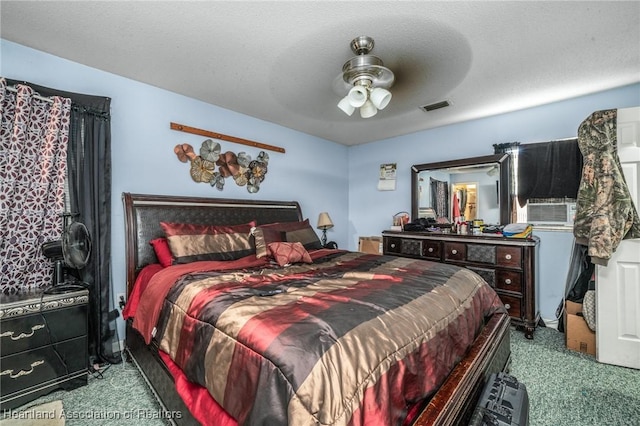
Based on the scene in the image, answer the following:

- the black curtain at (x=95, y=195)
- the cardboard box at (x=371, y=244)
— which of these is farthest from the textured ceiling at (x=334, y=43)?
the cardboard box at (x=371, y=244)

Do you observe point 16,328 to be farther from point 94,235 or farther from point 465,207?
point 465,207

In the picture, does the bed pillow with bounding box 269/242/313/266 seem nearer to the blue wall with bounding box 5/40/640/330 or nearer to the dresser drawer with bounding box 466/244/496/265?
the blue wall with bounding box 5/40/640/330

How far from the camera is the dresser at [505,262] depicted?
2.80 meters

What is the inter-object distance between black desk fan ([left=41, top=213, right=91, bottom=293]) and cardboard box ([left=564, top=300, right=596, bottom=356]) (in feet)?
13.2

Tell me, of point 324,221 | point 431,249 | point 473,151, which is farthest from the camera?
point 324,221

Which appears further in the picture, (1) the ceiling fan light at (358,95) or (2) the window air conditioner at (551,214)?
(2) the window air conditioner at (551,214)

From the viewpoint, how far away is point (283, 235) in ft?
9.71

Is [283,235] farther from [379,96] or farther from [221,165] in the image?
[379,96]

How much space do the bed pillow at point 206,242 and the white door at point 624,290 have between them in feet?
10.1

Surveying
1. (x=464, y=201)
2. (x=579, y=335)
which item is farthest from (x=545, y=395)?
(x=464, y=201)

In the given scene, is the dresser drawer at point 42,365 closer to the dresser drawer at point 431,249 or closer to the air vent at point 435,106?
the dresser drawer at point 431,249

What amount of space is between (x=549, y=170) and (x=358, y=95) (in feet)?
8.43

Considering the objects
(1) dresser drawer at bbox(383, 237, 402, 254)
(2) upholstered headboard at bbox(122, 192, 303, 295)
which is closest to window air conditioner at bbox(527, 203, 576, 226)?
(1) dresser drawer at bbox(383, 237, 402, 254)

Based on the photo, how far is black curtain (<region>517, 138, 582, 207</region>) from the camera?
297 cm
